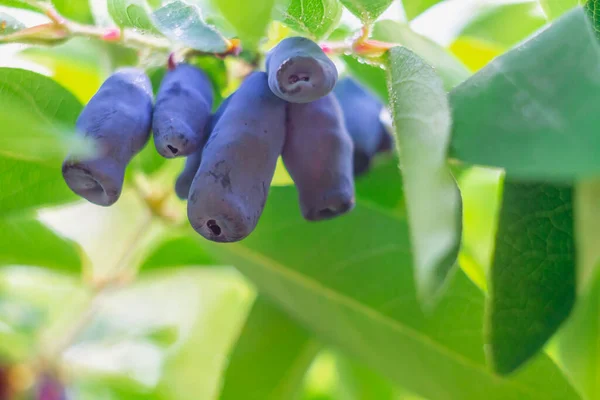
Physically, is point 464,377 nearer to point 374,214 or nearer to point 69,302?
point 374,214

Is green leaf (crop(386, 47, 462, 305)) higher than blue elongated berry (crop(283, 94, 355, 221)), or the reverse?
green leaf (crop(386, 47, 462, 305))

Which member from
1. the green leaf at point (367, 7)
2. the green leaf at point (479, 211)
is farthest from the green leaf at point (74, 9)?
the green leaf at point (479, 211)

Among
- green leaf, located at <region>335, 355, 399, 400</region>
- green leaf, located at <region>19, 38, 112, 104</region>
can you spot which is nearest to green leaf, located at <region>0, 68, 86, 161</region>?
green leaf, located at <region>19, 38, 112, 104</region>

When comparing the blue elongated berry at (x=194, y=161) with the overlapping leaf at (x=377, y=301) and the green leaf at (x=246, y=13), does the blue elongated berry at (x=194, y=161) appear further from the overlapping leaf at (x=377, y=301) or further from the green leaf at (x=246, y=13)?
the overlapping leaf at (x=377, y=301)

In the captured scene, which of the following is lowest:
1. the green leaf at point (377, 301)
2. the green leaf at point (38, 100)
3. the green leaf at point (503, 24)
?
the green leaf at point (377, 301)

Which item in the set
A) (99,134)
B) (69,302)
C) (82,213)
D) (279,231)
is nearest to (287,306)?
(279,231)

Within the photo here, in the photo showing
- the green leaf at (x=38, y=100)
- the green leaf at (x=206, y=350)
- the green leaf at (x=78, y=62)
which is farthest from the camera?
the green leaf at (x=206, y=350)

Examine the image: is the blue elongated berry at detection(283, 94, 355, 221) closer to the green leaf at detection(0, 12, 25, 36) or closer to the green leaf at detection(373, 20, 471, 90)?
the green leaf at detection(373, 20, 471, 90)
